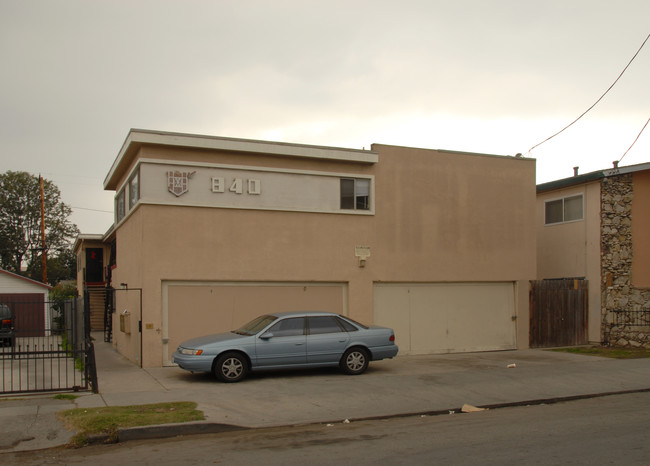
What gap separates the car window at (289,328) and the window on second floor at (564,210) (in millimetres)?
11639

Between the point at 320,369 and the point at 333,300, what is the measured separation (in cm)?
294

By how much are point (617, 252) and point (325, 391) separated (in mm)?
12271

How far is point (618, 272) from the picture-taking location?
64.1 feet

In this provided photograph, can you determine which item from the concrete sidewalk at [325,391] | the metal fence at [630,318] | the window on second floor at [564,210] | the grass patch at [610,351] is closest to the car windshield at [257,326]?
the concrete sidewalk at [325,391]

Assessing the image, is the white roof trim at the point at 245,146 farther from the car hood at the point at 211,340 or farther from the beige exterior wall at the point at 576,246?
the beige exterior wall at the point at 576,246

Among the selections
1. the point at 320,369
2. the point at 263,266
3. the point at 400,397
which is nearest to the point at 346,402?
→ the point at 400,397

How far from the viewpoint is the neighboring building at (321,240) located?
603 inches

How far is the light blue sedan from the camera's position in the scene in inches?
493

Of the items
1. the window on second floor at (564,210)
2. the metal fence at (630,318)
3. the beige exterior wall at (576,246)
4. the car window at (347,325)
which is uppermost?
the window on second floor at (564,210)

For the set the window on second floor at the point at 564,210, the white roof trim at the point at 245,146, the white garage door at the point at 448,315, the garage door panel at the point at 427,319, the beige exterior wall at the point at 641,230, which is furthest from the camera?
the window on second floor at the point at 564,210

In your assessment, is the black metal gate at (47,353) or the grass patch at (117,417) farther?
the black metal gate at (47,353)

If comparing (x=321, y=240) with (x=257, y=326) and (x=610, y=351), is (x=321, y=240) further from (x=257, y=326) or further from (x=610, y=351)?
(x=610, y=351)

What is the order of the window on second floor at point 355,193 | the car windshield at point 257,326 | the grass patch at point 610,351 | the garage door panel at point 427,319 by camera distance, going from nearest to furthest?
1. the car windshield at point 257,326
2. the grass patch at point 610,351
3. the window on second floor at point 355,193
4. the garage door panel at point 427,319

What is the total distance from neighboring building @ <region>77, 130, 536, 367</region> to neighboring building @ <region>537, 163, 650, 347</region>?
2137 mm
